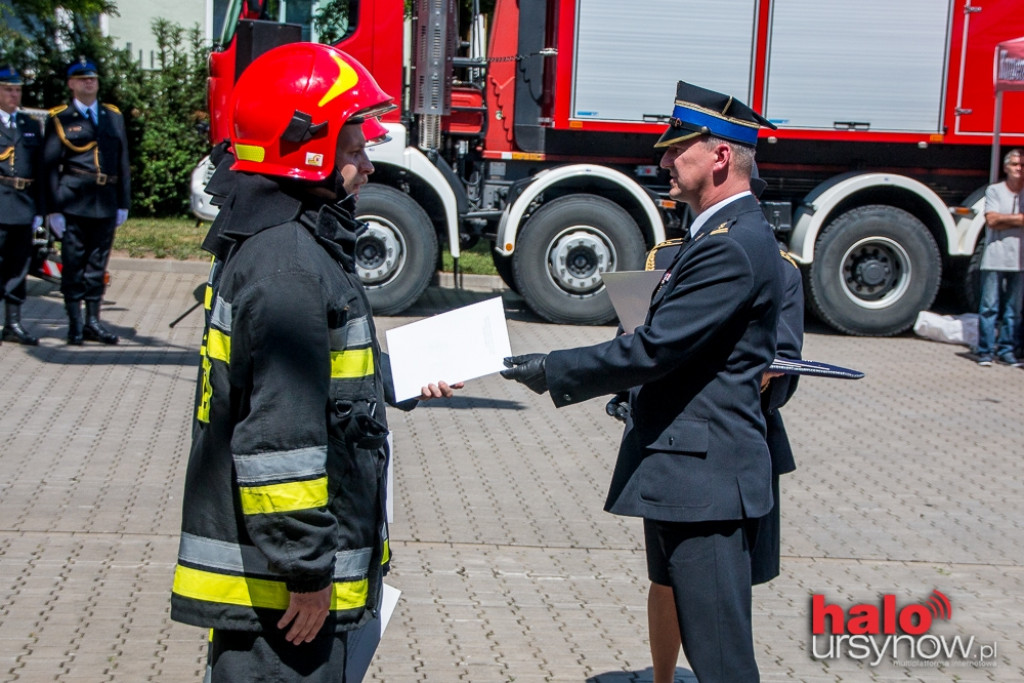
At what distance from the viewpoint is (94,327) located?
9984 millimetres

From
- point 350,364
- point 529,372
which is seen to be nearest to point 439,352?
point 529,372

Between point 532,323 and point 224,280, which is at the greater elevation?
point 224,280

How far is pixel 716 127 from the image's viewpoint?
3439 millimetres

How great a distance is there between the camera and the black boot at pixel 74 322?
9.95 metres

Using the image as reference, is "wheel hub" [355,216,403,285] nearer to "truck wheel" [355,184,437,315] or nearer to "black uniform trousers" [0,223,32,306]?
"truck wheel" [355,184,437,315]

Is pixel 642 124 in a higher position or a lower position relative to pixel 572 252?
higher

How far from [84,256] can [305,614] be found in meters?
7.94

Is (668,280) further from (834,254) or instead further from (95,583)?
(834,254)

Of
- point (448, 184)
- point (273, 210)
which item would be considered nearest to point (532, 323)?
point (448, 184)

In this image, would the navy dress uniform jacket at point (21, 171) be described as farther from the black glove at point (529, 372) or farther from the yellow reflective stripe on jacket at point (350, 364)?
the yellow reflective stripe on jacket at point (350, 364)

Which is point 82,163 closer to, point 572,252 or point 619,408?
point 572,252

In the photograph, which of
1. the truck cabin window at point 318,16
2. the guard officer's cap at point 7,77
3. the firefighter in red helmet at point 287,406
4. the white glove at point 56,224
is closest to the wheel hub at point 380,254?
the truck cabin window at point 318,16

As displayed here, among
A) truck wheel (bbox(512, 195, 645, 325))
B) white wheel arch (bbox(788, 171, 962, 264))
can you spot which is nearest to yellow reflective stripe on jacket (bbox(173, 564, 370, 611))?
truck wheel (bbox(512, 195, 645, 325))

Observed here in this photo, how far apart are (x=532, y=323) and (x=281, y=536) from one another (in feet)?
31.0
